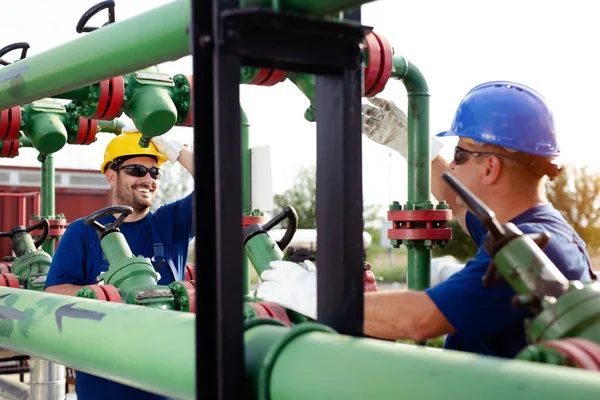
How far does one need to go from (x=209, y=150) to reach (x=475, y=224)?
1.53 metres

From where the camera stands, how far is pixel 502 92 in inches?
76.9

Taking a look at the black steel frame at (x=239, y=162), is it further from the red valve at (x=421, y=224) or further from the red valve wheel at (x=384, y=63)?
the red valve at (x=421, y=224)

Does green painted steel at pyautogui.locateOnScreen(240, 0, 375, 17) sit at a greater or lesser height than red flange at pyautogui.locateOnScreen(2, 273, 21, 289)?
greater

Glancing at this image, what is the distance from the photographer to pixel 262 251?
2.56 m

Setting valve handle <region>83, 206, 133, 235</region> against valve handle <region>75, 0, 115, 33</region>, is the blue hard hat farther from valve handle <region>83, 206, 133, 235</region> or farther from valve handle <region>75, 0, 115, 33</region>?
valve handle <region>83, 206, 133, 235</region>

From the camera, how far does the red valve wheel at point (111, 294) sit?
7.92 ft

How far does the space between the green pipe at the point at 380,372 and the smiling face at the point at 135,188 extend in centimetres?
262

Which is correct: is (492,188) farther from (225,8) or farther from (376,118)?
(376,118)

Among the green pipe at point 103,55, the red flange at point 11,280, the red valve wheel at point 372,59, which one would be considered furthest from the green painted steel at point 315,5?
the red flange at point 11,280

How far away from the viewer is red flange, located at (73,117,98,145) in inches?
157

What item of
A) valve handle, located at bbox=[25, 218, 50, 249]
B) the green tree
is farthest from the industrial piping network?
the green tree

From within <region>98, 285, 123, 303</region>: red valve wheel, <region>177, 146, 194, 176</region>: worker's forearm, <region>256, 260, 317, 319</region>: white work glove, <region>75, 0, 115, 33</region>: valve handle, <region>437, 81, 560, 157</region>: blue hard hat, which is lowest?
<region>98, 285, 123, 303</region>: red valve wheel

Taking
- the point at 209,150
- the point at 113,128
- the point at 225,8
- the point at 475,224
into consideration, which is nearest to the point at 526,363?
the point at 209,150

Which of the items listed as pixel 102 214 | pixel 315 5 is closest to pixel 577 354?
pixel 315 5
